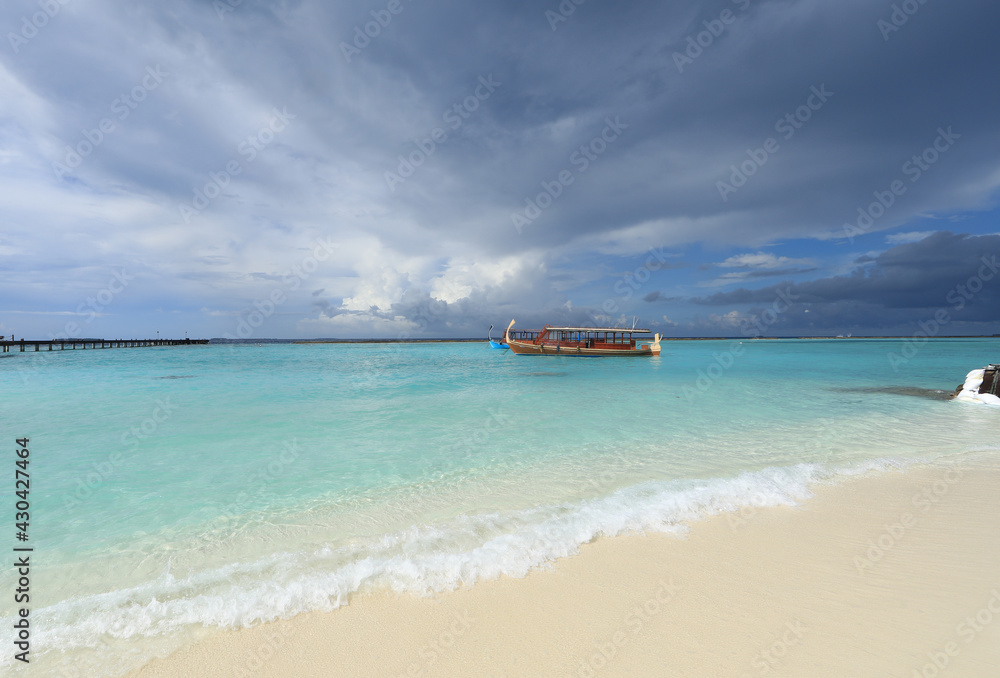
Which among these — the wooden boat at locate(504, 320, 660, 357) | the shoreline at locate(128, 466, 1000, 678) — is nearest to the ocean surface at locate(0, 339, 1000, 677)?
the shoreline at locate(128, 466, 1000, 678)

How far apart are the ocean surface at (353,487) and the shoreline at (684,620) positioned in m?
0.32

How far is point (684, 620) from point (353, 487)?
541 centimetres

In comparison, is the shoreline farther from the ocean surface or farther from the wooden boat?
the wooden boat

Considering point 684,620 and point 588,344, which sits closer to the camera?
point 684,620

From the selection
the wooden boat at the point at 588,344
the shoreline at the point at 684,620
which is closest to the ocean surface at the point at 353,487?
the shoreline at the point at 684,620

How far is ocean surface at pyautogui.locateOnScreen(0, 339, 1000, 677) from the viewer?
3725 millimetres

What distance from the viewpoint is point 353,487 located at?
6.89 m

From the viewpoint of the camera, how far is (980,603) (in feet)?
11.2

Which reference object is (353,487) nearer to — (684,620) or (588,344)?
(684,620)

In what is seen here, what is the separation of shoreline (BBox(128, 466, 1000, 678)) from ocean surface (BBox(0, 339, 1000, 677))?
1.07 ft

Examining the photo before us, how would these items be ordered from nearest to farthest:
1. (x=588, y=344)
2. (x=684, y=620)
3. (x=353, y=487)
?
(x=684, y=620)
(x=353, y=487)
(x=588, y=344)

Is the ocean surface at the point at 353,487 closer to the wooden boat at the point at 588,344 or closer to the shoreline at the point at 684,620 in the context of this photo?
the shoreline at the point at 684,620

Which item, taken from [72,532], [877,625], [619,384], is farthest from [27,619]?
[619,384]

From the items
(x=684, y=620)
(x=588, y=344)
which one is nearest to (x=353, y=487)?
(x=684, y=620)
